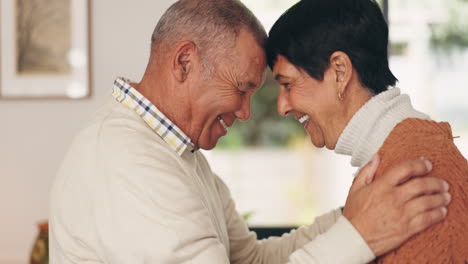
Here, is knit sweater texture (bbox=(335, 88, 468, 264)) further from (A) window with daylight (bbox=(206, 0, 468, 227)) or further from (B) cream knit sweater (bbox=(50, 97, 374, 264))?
(A) window with daylight (bbox=(206, 0, 468, 227))

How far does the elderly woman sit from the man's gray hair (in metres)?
0.10

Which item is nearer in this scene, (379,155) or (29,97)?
(379,155)

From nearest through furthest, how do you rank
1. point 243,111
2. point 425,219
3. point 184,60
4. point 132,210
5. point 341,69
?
point 425,219, point 132,210, point 341,69, point 184,60, point 243,111

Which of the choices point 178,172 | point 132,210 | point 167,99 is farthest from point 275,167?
point 132,210

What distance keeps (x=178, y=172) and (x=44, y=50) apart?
7.19 feet

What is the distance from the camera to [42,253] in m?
2.78

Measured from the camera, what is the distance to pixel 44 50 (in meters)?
3.32

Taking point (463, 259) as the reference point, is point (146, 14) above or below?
above

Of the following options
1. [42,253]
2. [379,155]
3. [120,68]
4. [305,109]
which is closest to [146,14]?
[120,68]

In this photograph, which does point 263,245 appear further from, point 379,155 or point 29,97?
point 29,97

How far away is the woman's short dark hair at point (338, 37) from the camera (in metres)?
1.35

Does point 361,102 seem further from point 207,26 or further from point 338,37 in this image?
point 207,26

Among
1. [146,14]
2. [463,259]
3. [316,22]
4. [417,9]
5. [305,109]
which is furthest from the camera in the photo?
[417,9]

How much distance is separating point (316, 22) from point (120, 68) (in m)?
2.05
